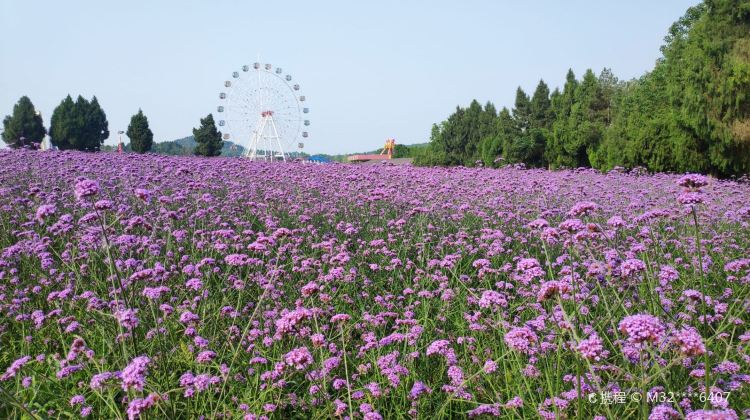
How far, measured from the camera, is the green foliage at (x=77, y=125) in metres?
46.2

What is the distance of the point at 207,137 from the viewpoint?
4709 cm

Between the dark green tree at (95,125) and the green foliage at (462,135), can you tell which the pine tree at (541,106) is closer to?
the green foliage at (462,135)

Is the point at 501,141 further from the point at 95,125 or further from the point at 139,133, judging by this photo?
the point at 95,125

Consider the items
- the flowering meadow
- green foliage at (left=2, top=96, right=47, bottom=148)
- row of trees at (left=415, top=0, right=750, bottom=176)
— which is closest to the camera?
the flowering meadow

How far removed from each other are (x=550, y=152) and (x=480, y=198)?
26.8m

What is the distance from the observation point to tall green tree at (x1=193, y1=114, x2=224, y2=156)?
46312 mm

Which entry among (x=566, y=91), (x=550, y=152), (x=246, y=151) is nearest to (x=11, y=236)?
(x=246, y=151)

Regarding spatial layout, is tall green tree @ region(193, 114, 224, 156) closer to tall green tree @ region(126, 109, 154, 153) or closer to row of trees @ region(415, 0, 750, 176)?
tall green tree @ region(126, 109, 154, 153)

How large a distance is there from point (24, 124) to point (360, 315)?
2134 inches

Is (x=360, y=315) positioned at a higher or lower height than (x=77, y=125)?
lower

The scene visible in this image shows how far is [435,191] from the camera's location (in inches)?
331

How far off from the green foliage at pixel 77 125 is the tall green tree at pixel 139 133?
457cm

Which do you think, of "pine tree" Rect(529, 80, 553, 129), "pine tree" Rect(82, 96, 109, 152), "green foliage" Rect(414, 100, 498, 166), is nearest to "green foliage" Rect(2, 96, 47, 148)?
"pine tree" Rect(82, 96, 109, 152)

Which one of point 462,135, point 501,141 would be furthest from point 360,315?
point 462,135
